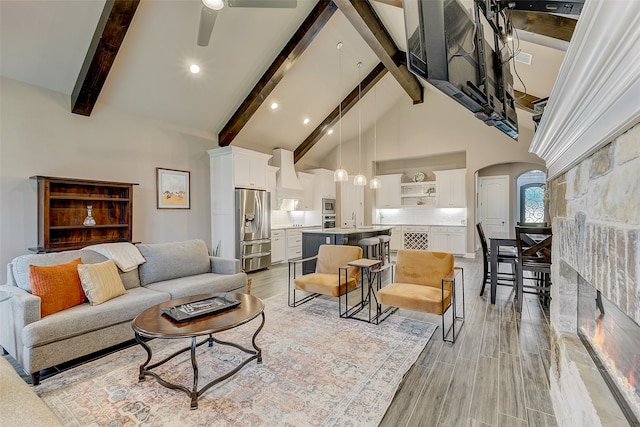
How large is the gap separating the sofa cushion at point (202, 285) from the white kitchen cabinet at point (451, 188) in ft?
20.3

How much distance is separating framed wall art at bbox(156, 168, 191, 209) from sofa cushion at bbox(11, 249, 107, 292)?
2.46 m

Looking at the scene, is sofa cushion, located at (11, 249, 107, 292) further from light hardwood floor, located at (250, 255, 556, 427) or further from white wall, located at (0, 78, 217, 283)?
light hardwood floor, located at (250, 255, 556, 427)

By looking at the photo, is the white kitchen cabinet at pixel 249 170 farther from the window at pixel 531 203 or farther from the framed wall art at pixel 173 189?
the window at pixel 531 203

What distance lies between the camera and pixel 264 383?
2.23m

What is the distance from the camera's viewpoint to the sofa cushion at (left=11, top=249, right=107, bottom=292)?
2.67 m

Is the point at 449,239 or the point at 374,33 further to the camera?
the point at 449,239

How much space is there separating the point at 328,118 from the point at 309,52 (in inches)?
91.0

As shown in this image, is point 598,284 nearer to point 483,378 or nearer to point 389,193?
point 483,378

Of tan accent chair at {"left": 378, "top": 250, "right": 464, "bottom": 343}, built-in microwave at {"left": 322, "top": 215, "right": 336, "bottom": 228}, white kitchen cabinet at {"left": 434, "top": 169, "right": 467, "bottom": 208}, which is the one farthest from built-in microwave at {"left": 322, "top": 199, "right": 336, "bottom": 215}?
tan accent chair at {"left": 378, "top": 250, "right": 464, "bottom": 343}

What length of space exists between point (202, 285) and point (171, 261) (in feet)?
1.98

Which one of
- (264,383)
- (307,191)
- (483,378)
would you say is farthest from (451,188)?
(264,383)

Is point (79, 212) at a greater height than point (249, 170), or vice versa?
point (249, 170)

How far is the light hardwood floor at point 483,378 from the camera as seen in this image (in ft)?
6.14

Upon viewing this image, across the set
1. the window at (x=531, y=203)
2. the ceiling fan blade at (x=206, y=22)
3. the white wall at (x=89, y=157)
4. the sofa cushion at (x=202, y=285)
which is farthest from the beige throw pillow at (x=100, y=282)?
the window at (x=531, y=203)
